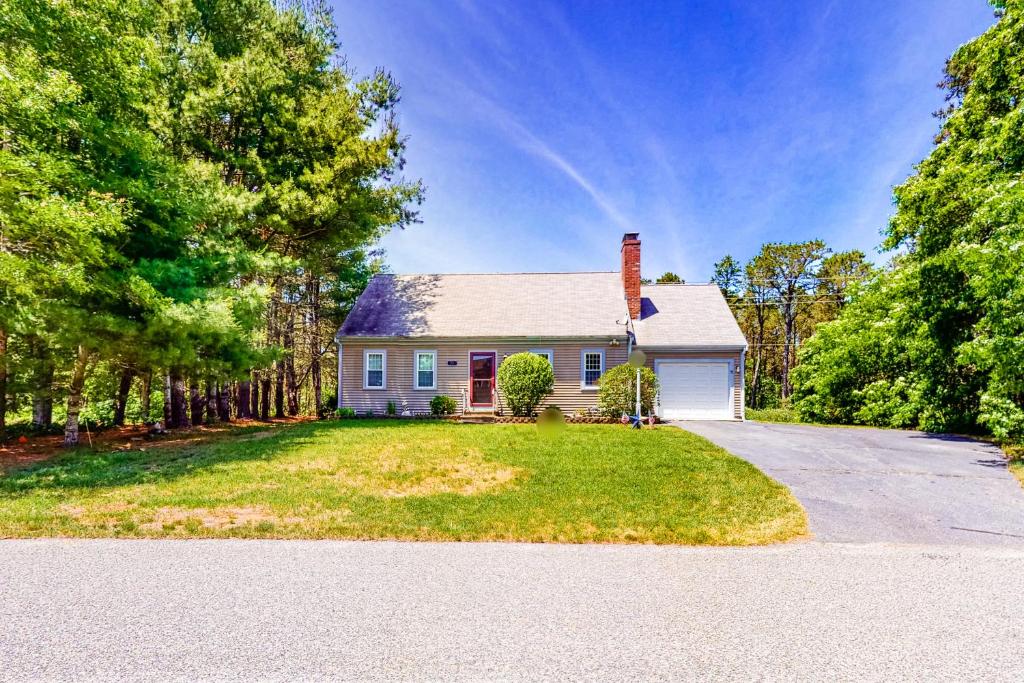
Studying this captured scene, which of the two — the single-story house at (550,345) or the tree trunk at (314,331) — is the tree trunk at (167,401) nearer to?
the single-story house at (550,345)

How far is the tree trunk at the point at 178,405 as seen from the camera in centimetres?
1465

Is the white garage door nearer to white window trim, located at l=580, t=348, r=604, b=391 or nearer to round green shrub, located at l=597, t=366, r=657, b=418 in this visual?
white window trim, located at l=580, t=348, r=604, b=391

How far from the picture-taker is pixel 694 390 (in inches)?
670

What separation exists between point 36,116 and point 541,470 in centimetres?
1141

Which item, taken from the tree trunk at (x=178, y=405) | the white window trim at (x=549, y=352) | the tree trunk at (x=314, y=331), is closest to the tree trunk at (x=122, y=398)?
the tree trunk at (x=178, y=405)

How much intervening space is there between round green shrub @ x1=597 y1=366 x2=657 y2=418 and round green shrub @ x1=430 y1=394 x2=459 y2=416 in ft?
18.3

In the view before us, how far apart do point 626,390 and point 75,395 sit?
14.4 m

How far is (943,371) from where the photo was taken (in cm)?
1329

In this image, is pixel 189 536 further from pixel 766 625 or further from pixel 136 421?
pixel 136 421

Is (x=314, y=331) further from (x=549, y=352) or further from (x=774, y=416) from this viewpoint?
(x=774, y=416)

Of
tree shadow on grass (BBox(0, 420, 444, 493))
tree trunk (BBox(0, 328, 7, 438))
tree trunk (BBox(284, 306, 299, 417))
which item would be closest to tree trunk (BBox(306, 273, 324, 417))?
tree trunk (BBox(284, 306, 299, 417))

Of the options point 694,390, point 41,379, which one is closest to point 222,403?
point 41,379

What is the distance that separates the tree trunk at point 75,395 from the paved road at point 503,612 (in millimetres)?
7633

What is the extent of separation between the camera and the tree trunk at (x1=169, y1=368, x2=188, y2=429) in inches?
577
